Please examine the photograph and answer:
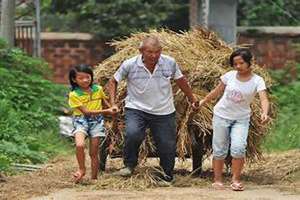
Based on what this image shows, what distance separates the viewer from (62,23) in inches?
845

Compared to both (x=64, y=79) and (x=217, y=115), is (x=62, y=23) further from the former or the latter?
(x=217, y=115)

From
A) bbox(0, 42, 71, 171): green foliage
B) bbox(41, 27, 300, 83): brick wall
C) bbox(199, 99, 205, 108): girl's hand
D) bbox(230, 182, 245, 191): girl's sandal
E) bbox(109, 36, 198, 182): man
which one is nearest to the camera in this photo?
bbox(230, 182, 245, 191): girl's sandal

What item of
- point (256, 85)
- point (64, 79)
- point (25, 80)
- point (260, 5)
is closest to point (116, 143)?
point (256, 85)

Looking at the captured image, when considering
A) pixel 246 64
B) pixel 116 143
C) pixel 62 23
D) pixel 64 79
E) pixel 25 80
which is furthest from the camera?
pixel 62 23

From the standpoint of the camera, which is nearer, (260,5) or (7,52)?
(7,52)

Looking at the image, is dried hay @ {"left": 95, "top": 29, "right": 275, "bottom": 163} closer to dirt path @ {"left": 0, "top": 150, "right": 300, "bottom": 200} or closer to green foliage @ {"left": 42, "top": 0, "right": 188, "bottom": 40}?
dirt path @ {"left": 0, "top": 150, "right": 300, "bottom": 200}

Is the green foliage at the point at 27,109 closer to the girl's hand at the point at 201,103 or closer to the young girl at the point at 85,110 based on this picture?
the young girl at the point at 85,110

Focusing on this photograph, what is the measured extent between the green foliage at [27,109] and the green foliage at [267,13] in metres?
6.24

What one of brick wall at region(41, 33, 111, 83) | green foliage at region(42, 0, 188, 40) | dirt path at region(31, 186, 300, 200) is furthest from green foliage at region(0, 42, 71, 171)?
green foliage at region(42, 0, 188, 40)

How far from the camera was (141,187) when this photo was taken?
8.45 m

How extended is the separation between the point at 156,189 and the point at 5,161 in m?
1.81

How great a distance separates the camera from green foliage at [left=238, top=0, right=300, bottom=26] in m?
20.3

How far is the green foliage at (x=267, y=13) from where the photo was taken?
2028 centimetres

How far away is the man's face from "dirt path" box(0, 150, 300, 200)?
1.14 metres
